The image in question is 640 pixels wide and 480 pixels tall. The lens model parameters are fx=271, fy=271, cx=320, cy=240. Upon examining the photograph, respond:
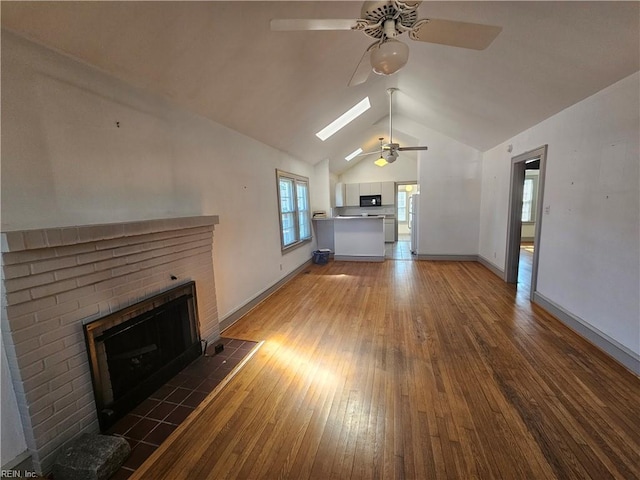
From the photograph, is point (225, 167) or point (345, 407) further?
point (225, 167)

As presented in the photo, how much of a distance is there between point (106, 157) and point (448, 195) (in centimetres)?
619

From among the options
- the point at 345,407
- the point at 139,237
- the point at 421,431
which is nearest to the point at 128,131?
the point at 139,237

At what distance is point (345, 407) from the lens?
1.93m

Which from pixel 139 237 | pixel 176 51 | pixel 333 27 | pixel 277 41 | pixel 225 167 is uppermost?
pixel 277 41

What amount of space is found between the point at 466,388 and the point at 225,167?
3.22 m

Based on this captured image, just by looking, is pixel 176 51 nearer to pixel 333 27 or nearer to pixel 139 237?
pixel 333 27

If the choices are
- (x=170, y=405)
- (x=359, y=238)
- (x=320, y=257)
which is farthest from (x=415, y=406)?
(x=359, y=238)

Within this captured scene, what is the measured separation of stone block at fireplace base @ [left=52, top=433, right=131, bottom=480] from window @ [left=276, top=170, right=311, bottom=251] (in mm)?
3526

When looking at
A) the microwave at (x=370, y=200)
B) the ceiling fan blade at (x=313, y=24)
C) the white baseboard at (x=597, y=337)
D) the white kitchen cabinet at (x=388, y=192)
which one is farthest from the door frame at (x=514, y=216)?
the microwave at (x=370, y=200)

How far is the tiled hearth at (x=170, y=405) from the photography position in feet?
5.41

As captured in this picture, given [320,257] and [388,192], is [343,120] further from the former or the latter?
[388,192]

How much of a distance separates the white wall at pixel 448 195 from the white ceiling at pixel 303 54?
206cm

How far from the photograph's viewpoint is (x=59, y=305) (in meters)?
1.53

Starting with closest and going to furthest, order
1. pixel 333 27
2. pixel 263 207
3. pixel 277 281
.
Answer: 1. pixel 333 27
2. pixel 263 207
3. pixel 277 281
